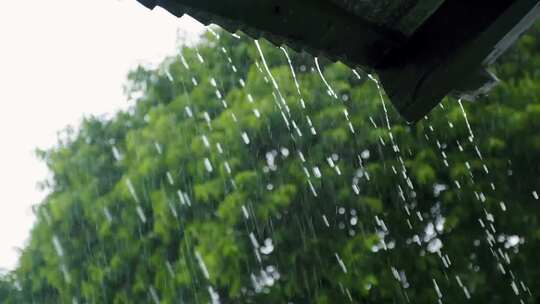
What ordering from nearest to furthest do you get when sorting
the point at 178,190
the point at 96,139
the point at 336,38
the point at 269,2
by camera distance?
the point at 269,2, the point at 336,38, the point at 178,190, the point at 96,139

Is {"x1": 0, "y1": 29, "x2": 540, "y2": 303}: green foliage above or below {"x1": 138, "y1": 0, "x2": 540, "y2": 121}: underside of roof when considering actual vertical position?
above

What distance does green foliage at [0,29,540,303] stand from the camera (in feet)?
27.1

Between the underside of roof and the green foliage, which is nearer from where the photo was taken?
the underside of roof

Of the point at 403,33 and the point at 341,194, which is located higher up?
the point at 341,194

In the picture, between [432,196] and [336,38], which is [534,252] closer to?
[432,196]

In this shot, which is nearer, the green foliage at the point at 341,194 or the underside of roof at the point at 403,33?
the underside of roof at the point at 403,33

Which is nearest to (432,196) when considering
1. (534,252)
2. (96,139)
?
(534,252)

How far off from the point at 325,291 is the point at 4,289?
36.8 feet

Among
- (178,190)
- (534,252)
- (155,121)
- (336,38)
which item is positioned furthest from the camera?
(155,121)

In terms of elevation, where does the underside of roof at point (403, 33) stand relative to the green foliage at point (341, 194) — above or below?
below

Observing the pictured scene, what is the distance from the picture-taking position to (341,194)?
8328 millimetres

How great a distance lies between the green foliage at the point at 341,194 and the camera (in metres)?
8.27

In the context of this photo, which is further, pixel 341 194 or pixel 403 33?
pixel 341 194

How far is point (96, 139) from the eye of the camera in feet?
36.0
